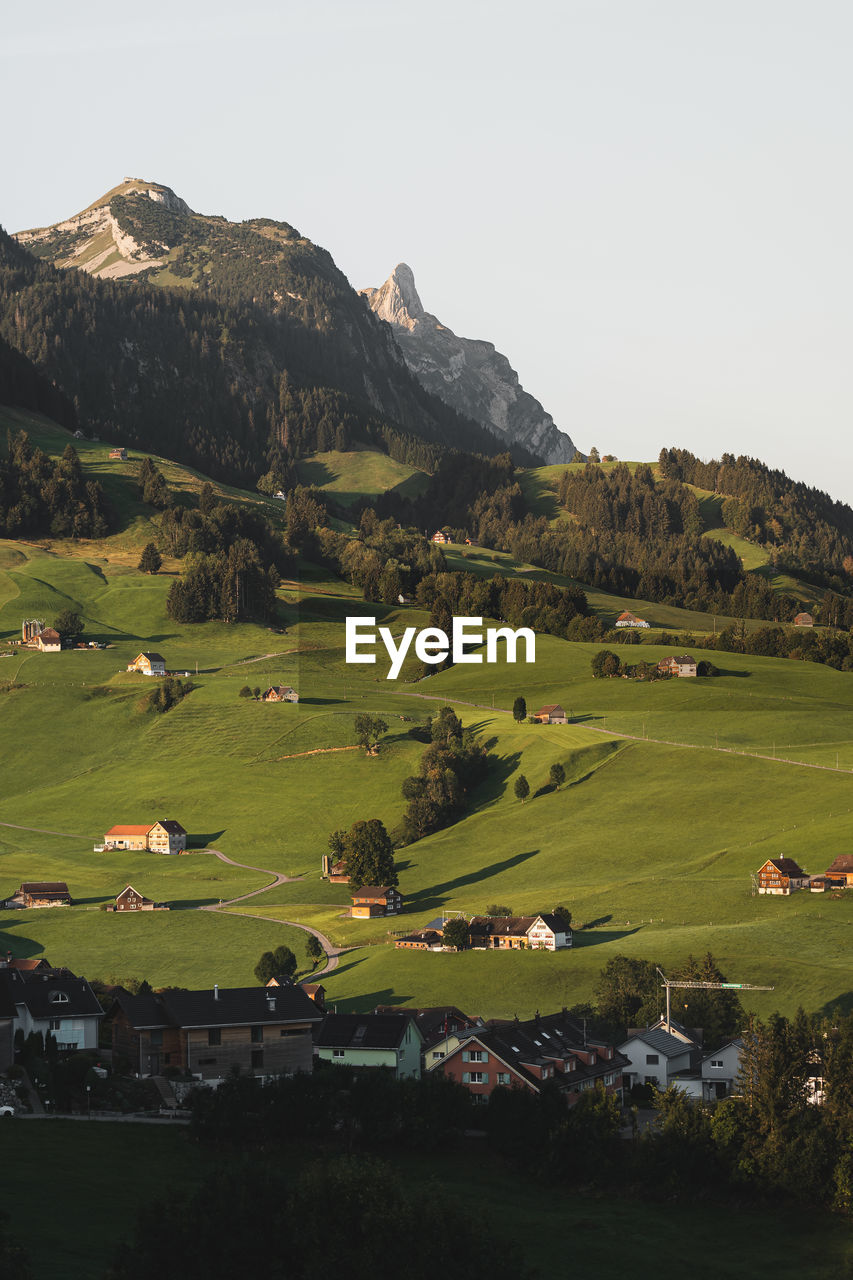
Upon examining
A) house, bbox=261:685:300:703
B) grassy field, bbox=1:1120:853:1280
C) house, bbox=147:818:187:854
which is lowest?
grassy field, bbox=1:1120:853:1280

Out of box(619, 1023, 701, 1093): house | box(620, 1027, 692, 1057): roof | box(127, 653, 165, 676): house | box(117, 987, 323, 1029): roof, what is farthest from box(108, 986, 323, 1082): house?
box(127, 653, 165, 676): house

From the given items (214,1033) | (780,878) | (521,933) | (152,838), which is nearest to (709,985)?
(521,933)

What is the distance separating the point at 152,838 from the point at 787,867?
2466 inches

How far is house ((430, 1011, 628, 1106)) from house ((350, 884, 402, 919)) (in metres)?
42.3

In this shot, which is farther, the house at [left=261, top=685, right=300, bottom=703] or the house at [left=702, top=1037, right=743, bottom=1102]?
the house at [left=261, top=685, right=300, bottom=703]

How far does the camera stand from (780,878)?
103 m

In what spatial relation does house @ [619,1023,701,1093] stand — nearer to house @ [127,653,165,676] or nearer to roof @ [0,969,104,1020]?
roof @ [0,969,104,1020]

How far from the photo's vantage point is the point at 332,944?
10500cm

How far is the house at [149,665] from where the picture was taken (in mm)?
192750

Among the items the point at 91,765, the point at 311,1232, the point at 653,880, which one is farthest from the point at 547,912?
the point at 91,765

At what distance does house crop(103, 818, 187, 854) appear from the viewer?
140 m

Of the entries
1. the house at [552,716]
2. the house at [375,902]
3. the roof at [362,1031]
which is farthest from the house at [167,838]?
the roof at [362,1031]

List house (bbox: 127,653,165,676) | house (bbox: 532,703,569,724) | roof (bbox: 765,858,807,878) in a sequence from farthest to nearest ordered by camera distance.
→ house (bbox: 127,653,165,676), house (bbox: 532,703,569,724), roof (bbox: 765,858,807,878)

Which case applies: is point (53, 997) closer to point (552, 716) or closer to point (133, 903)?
point (133, 903)
